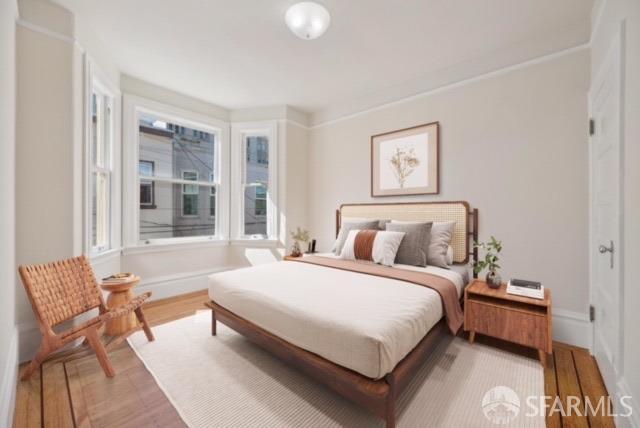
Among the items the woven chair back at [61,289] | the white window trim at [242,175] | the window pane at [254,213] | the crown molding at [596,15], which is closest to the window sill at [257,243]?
the white window trim at [242,175]

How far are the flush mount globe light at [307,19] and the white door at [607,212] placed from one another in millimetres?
1908

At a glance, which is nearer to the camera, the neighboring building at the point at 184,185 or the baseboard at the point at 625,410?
the baseboard at the point at 625,410

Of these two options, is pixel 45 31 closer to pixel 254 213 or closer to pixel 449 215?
pixel 254 213

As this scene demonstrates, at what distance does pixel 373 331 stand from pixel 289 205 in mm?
3038

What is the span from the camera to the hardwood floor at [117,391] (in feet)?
4.83

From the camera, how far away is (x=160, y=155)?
12.0 feet

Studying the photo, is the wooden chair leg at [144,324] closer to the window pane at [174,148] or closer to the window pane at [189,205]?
the window pane at [189,205]

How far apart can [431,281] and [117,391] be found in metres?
2.34

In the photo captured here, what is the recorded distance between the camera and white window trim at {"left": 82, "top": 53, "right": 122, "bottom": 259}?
2.45 m

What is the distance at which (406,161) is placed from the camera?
10.8ft

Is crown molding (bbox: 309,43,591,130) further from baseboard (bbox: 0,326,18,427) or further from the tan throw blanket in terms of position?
baseboard (bbox: 0,326,18,427)

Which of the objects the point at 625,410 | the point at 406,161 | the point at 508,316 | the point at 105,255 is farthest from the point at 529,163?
the point at 105,255

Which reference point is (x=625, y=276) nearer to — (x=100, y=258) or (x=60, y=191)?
(x=60, y=191)

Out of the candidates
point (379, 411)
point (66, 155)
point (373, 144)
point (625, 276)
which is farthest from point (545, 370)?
point (66, 155)
